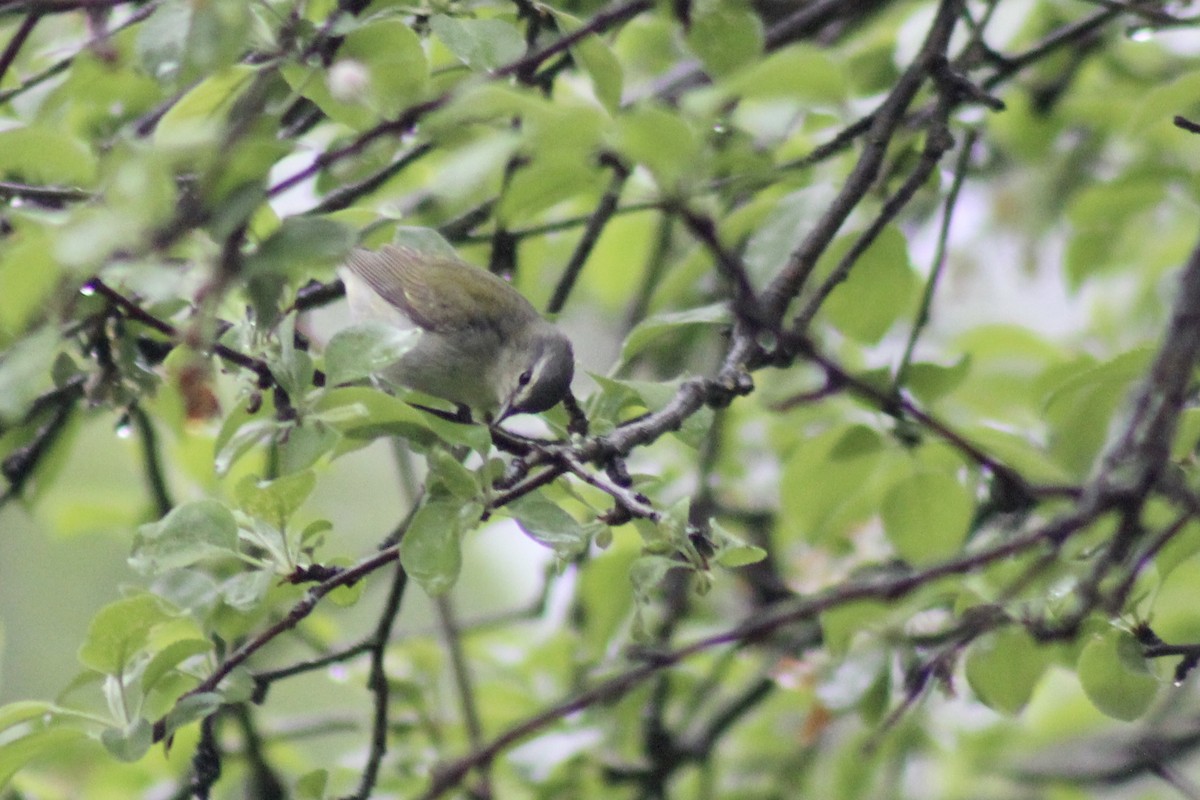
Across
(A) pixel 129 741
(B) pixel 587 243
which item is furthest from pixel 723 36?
(A) pixel 129 741

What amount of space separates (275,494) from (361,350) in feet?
0.71

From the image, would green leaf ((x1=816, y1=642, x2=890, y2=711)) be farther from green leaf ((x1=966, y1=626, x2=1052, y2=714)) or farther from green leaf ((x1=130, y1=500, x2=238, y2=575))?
green leaf ((x1=130, y1=500, x2=238, y2=575))

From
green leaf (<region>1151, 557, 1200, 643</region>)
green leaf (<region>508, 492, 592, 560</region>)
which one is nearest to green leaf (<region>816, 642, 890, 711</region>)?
green leaf (<region>1151, 557, 1200, 643</region>)

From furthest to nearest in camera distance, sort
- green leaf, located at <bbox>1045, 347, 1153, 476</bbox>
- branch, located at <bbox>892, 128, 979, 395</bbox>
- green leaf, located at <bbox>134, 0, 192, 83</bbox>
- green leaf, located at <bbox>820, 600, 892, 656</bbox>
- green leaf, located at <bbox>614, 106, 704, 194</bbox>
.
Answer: branch, located at <bbox>892, 128, 979, 395</bbox> → green leaf, located at <bbox>820, 600, 892, 656</bbox> → green leaf, located at <bbox>1045, 347, 1153, 476</bbox> → green leaf, located at <bbox>134, 0, 192, 83</bbox> → green leaf, located at <bbox>614, 106, 704, 194</bbox>

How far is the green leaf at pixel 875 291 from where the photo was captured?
232 centimetres

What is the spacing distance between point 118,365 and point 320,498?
11.3 ft

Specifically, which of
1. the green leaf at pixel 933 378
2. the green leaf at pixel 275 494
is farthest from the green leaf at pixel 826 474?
the green leaf at pixel 275 494

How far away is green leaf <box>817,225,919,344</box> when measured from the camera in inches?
91.4

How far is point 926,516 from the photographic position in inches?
93.6

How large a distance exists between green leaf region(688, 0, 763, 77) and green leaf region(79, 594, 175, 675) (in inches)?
44.7

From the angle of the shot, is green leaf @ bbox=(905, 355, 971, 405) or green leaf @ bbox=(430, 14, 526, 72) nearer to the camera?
green leaf @ bbox=(430, 14, 526, 72)

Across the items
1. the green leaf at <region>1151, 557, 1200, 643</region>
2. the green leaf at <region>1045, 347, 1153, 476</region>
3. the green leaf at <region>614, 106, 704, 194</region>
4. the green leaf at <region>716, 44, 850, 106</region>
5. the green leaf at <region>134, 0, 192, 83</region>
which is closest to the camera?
the green leaf at <region>614, 106, 704, 194</region>

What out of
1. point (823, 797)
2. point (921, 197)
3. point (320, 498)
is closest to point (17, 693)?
point (320, 498)

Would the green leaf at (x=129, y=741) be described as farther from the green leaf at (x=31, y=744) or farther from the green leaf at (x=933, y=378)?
the green leaf at (x=933, y=378)
